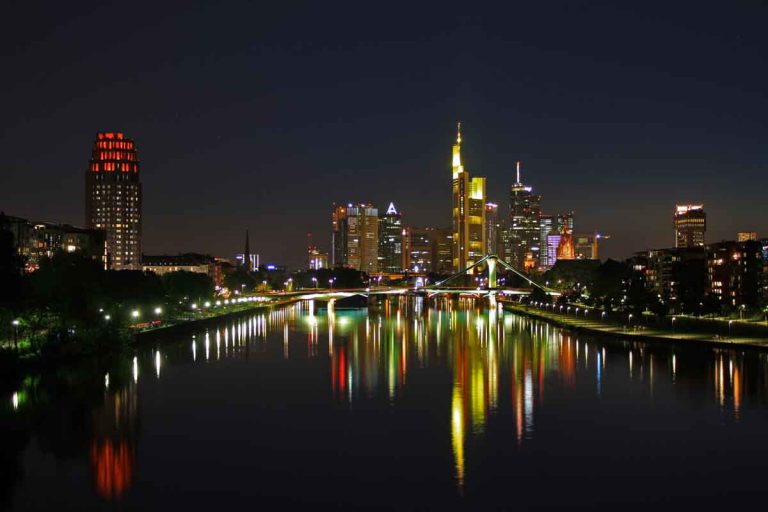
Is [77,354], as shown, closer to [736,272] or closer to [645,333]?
[645,333]

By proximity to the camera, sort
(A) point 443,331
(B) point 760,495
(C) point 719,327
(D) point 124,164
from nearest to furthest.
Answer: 1. (B) point 760,495
2. (C) point 719,327
3. (A) point 443,331
4. (D) point 124,164

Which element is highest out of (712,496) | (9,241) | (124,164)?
(124,164)

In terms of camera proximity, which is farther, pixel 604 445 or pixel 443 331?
pixel 443 331

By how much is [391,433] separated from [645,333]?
25418 millimetres

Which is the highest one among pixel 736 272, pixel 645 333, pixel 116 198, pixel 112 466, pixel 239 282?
pixel 116 198

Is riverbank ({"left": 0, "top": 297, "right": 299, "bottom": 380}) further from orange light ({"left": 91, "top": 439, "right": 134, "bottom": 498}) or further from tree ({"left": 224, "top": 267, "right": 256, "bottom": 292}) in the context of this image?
tree ({"left": 224, "top": 267, "right": 256, "bottom": 292})

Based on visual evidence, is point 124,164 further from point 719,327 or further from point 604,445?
point 604,445

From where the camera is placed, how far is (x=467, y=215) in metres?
155

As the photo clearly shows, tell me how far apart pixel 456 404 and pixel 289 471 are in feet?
25.1

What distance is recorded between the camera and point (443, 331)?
1912 inches

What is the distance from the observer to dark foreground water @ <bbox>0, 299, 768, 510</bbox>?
14.1 metres

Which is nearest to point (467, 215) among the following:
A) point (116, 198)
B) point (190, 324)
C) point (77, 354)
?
point (116, 198)

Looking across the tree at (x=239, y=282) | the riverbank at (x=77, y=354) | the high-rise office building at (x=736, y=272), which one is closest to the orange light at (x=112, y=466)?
the riverbank at (x=77, y=354)

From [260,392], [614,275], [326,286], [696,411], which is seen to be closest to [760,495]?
[696,411]
